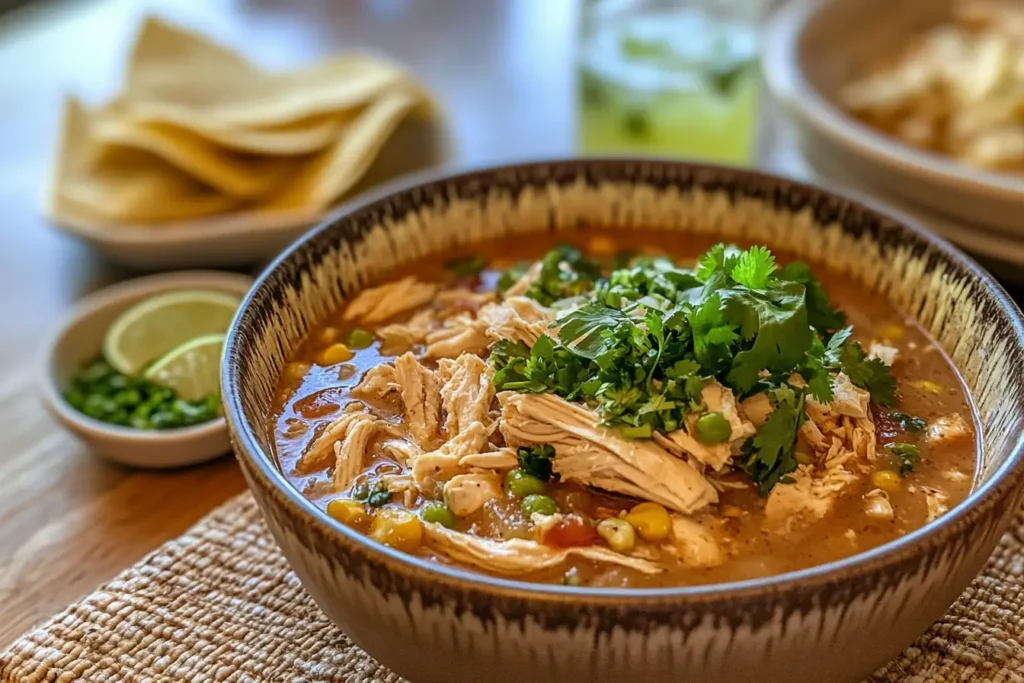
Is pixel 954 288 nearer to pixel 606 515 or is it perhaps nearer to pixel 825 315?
pixel 825 315

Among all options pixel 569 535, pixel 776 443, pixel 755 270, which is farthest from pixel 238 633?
pixel 755 270

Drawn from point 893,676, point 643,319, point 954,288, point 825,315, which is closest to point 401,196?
point 643,319

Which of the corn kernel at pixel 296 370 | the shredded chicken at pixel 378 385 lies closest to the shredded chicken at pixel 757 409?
the shredded chicken at pixel 378 385

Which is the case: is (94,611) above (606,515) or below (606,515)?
below

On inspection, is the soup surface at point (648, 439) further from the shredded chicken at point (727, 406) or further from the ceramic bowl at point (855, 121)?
the ceramic bowl at point (855, 121)

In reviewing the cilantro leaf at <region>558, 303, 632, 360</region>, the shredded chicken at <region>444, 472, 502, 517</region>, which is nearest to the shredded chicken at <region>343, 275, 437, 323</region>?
the cilantro leaf at <region>558, 303, 632, 360</region>

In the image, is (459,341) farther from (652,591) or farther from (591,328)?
(652,591)
